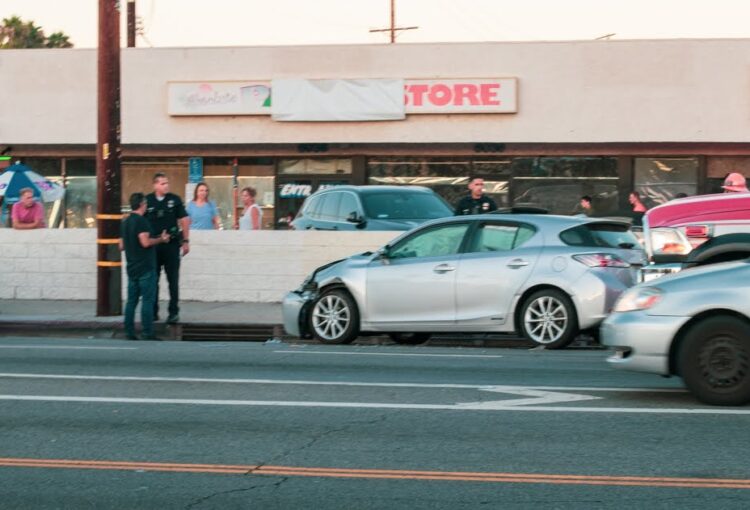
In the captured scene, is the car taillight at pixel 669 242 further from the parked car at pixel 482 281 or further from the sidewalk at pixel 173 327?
the sidewalk at pixel 173 327

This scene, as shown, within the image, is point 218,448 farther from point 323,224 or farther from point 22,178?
point 22,178

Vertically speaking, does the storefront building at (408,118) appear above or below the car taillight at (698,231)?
above

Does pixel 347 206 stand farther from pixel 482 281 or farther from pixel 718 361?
pixel 718 361

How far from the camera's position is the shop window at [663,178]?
30.2 m

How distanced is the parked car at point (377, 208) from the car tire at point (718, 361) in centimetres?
1005

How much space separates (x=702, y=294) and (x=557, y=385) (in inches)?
71.2

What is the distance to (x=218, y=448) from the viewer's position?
800cm

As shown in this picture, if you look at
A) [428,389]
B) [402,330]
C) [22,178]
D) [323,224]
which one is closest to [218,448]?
[428,389]

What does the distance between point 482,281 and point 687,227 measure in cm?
261

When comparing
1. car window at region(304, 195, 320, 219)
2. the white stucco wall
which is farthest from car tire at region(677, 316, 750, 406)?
the white stucco wall

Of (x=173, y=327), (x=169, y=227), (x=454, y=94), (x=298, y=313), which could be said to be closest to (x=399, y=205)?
(x=169, y=227)

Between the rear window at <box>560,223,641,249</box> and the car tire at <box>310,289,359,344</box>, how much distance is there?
8.52 ft

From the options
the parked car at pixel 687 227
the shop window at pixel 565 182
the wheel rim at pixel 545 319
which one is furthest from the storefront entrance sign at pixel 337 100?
the parked car at pixel 687 227

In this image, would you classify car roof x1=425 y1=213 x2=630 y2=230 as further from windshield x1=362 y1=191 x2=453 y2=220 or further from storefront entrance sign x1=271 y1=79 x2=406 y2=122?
storefront entrance sign x1=271 y1=79 x2=406 y2=122
